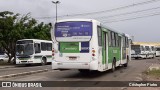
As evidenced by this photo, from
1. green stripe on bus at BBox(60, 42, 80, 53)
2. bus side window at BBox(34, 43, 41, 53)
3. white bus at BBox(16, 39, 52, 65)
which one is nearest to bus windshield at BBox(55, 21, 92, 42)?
green stripe on bus at BBox(60, 42, 80, 53)

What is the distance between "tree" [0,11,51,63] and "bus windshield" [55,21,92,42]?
23124 mm

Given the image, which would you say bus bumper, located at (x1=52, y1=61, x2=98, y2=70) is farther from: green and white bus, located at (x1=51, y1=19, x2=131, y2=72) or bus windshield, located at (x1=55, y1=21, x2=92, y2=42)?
bus windshield, located at (x1=55, y1=21, x2=92, y2=42)

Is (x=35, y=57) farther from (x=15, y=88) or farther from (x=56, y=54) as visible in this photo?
(x=15, y=88)

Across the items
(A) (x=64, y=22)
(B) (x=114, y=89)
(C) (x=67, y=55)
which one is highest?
(A) (x=64, y=22)

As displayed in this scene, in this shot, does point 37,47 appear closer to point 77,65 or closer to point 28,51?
point 28,51

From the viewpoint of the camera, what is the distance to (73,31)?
20.8 m

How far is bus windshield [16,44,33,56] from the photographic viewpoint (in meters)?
38.1

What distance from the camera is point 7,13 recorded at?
148ft

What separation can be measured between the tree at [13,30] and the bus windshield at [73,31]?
23124mm

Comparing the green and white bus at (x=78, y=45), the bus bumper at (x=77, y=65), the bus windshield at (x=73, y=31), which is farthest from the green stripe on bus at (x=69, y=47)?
the bus bumper at (x=77, y=65)

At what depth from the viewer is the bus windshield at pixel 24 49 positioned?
38.1 m

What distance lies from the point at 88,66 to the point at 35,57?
61.9 feet

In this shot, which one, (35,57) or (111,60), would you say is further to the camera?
(35,57)

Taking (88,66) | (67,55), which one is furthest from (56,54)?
(88,66)
